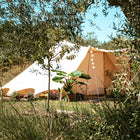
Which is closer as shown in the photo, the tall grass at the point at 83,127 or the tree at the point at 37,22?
the tall grass at the point at 83,127

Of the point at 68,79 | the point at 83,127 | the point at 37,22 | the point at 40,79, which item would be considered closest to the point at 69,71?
the point at 68,79

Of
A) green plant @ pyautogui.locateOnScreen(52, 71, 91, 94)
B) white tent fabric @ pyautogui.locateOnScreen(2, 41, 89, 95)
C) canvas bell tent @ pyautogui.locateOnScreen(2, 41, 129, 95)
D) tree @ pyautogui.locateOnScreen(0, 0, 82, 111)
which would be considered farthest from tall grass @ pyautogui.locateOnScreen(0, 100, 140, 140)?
white tent fabric @ pyautogui.locateOnScreen(2, 41, 89, 95)

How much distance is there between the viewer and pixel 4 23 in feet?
12.8

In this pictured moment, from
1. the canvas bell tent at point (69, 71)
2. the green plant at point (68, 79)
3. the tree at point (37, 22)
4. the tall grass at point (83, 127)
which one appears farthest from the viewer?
the canvas bell tent at point (69, 71)

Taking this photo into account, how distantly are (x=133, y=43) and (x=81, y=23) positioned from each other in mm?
1529

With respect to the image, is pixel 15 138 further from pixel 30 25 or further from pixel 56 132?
pixel 30 25

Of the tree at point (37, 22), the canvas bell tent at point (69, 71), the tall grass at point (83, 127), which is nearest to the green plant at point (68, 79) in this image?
the canvas bell tent at point (69, 71)

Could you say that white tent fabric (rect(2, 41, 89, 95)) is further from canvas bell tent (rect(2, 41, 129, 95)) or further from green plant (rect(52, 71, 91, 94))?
green plant (rect(52, 71, 91, 94))

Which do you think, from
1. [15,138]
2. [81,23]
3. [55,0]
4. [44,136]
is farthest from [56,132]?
[55,0]

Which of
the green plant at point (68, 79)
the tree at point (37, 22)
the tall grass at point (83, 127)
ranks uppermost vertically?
the tree at point (37, 22)

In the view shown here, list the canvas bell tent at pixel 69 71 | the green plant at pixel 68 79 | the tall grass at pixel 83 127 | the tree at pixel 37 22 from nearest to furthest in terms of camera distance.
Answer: the tall grass at pixel 83 127
the tree at pixel 37 22
the green plant at pixel 68 79
the canvas bell tent at pixel 69 71

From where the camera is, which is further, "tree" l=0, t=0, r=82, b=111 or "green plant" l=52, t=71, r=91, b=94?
"green plant" l=52, t=71, r=91, b=94

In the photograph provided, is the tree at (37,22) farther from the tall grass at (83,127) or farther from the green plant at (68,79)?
the green plant at (68,79)

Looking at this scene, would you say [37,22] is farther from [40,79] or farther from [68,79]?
[40,79]
